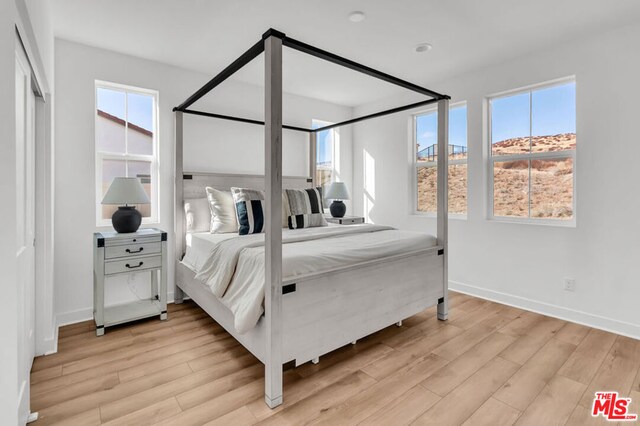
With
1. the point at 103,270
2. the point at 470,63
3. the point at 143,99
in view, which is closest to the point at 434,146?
the point at 470,63

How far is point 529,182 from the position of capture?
3385mm

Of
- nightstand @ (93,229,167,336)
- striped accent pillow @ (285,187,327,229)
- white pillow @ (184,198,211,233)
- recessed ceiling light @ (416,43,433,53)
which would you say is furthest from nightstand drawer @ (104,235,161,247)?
recessed ceiling light @ (416,43,433,53)

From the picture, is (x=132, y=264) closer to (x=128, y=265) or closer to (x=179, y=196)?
(x=128, y=265)

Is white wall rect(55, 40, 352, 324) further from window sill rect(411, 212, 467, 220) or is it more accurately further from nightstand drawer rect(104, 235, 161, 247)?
window sill rect(411, 212, 467, 220)

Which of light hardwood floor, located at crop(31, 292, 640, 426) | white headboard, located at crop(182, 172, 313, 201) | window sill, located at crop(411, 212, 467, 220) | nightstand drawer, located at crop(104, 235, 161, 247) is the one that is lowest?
light hardwood floor, located at crop(31, 292, 640, 426)

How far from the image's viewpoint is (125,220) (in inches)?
112

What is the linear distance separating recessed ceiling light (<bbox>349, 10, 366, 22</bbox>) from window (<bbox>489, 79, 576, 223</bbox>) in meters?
1.96

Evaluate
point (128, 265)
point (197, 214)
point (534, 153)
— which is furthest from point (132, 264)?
point (534, 153)

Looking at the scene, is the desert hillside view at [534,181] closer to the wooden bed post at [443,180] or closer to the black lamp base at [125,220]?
the wooden bed post at [443,180]

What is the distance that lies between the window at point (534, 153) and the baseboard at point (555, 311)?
2.79 feet

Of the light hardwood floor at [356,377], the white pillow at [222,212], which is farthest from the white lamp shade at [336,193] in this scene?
the light hardwood floor at [356,377]

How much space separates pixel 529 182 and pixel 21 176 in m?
4.19

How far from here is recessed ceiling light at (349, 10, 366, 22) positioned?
8.07 ft

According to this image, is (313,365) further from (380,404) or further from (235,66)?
(235,66)
